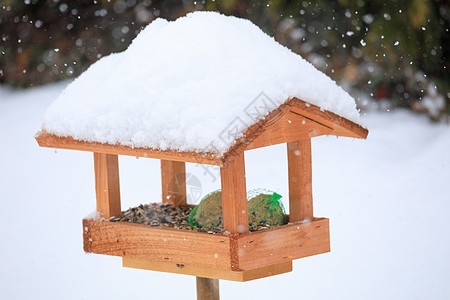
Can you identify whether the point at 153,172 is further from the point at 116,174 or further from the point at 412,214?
the point at 116,174

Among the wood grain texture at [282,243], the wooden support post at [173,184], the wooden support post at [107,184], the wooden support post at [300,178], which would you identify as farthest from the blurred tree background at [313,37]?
the wood grain texture at [282,243]

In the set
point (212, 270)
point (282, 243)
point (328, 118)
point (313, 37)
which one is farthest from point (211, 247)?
point (313, 37)

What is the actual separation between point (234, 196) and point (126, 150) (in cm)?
33

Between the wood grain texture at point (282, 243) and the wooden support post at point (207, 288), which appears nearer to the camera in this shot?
the wood grain texture at point (282, 243)

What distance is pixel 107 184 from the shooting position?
2.20m

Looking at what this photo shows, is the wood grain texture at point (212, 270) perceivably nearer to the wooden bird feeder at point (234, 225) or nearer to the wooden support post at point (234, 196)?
the wooden bird feeder at point (234, 225)

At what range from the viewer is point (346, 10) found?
4.88 m

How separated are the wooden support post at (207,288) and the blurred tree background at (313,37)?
242 centimetres

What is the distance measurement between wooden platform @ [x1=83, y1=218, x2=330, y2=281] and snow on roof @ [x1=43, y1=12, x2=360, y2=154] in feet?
0.99

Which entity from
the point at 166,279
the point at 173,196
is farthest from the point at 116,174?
the point at 166,279

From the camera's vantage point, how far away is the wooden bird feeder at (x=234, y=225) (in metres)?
1.82

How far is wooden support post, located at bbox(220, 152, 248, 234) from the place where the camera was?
183 cm

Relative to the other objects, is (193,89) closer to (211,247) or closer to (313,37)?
(211,247)

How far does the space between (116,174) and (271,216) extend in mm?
541
